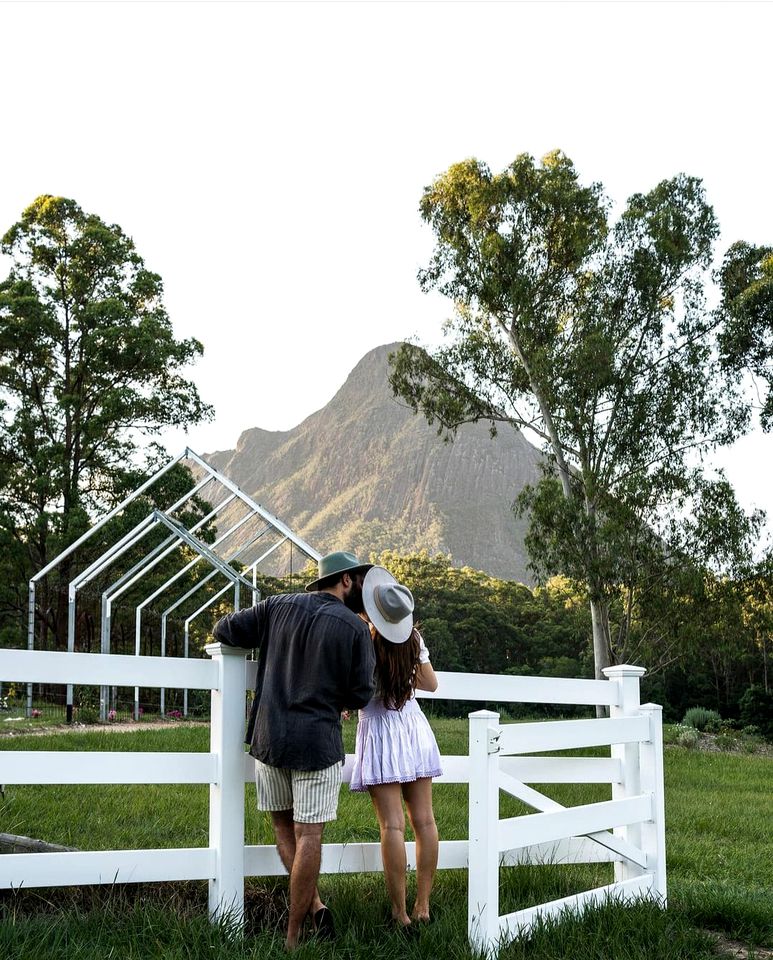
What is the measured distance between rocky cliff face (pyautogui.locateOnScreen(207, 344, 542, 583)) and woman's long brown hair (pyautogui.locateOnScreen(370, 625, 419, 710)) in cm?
9720

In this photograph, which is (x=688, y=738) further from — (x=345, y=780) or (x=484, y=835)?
(x=484, y=835)

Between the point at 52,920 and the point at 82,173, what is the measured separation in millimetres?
28674

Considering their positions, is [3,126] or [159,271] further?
[3,126]

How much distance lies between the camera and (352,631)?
404 cm

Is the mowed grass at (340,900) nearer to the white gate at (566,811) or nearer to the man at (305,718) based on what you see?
the white gate at (566,811)

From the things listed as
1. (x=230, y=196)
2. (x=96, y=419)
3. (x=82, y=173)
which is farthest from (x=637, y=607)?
(x=82, y=173)

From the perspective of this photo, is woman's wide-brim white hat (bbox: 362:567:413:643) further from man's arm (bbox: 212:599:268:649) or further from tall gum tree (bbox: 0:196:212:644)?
tall gum tree (bbox: 0:196:212:644)

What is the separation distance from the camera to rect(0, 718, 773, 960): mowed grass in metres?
3.71

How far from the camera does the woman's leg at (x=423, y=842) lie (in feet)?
13.8

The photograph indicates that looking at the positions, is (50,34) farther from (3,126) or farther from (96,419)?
(3,126)

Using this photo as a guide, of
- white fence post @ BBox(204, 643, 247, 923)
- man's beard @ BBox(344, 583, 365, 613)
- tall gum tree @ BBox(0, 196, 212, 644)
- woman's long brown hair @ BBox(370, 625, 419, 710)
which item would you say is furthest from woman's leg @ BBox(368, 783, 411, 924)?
tall gum tree @ BBox(0, 196, 212, 644)

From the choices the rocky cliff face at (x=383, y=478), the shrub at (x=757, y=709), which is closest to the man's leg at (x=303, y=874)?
the shrub at (x=757, y=709)

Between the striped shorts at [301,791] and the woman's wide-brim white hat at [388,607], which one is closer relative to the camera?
the striped shorts at [301,791]

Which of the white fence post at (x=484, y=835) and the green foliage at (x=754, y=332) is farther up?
the green foliage at (x=754, y=332)
